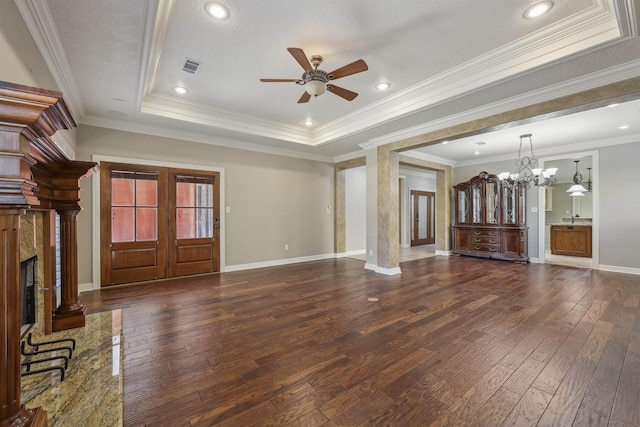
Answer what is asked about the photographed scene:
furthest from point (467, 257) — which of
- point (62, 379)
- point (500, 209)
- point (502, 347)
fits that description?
point (62, 379)

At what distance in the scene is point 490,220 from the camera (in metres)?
7.29

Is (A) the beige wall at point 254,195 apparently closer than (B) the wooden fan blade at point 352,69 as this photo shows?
No

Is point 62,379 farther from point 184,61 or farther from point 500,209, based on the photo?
point 500,209

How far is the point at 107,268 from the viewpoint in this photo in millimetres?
4523

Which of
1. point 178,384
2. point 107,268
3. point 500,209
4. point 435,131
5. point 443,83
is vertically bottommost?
point 178,384

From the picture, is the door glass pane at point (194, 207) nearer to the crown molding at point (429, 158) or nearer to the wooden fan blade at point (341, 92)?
the wooden fan blade at point (341, 92)

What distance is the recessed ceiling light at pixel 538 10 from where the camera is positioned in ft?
7.77

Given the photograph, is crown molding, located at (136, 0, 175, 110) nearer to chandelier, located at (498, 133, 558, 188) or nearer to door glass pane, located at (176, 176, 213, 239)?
door glass pane, located at (176, 176, 213, 239)

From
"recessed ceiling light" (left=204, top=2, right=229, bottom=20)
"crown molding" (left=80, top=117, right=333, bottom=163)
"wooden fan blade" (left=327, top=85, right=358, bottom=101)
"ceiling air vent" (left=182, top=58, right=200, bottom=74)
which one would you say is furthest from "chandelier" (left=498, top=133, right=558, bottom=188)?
"ceiling air vent" (left=182, top=58, right=200, bottom=74)

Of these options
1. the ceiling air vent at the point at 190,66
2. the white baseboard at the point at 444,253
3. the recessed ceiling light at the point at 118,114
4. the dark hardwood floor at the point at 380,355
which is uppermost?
the ceiling air vent at the point at 190,66

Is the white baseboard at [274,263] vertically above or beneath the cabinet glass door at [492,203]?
beneath

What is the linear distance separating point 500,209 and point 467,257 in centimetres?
152

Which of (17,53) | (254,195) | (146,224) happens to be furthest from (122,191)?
(17,53)

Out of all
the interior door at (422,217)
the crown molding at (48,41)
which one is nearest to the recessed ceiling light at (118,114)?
the crown molding at (48,41)
